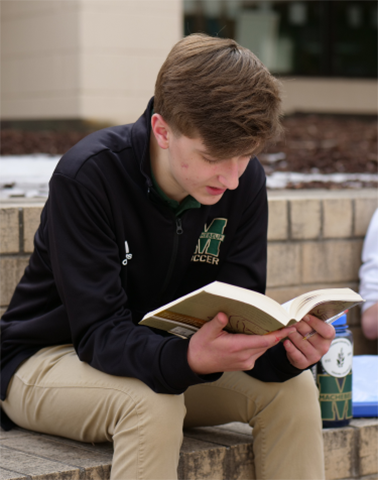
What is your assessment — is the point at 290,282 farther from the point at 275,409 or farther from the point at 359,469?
the point at 275,409

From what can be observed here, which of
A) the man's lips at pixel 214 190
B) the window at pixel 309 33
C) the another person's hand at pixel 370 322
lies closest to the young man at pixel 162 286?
the man's lips at pixel 214 190

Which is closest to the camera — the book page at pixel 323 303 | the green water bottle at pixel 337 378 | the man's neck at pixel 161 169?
the book page at pixel 323 303

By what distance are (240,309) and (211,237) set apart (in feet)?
1.94

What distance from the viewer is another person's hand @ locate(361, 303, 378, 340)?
2.89 meters

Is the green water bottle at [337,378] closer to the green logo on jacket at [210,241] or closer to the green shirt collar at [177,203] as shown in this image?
the green logo on jacket at [210,241]

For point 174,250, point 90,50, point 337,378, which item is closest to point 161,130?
point 174,250

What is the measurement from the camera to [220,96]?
5.53 ft

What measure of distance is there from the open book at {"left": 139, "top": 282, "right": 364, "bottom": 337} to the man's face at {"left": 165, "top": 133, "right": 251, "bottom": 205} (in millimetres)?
325

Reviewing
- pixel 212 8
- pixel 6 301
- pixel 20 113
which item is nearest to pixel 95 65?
pixel 20 113

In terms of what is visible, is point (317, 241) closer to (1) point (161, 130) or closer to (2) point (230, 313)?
(1) point (161, 130)

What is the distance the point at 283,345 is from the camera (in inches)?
77.6

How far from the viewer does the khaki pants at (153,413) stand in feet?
5.69

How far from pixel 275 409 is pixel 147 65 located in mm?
5036

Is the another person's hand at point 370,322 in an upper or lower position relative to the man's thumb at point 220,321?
lower
